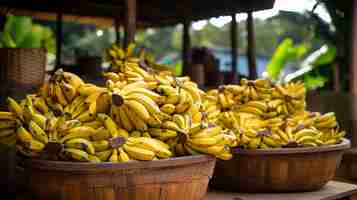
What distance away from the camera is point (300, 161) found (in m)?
3.22

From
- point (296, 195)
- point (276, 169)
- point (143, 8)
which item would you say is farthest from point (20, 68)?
point (143, 8)

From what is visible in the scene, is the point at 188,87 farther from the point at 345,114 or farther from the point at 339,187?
the point at 345,114

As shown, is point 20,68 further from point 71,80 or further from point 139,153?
point 139,153

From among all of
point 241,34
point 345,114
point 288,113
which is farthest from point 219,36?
point 288,113

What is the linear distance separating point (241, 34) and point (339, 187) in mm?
26832

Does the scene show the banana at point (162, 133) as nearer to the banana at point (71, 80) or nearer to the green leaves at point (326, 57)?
the banana at point (71, 80)

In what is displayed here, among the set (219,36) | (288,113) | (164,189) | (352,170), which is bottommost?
(352,170)

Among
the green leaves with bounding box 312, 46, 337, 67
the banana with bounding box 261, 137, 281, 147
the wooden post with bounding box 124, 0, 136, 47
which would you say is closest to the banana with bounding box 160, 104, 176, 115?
the banana with bounding box 261, 137, 281, 147

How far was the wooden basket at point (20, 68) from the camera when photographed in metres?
3.68

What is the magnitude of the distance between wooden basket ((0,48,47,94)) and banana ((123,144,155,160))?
1543 mm

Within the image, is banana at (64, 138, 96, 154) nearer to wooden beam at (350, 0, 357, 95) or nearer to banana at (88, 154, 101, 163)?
banana at (88, 154, 101, 163)

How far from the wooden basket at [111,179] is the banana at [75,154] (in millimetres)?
40

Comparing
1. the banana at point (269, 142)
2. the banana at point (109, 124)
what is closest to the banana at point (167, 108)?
the banana at point (109, 124)

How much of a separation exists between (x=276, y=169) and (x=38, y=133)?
4.85 feet
